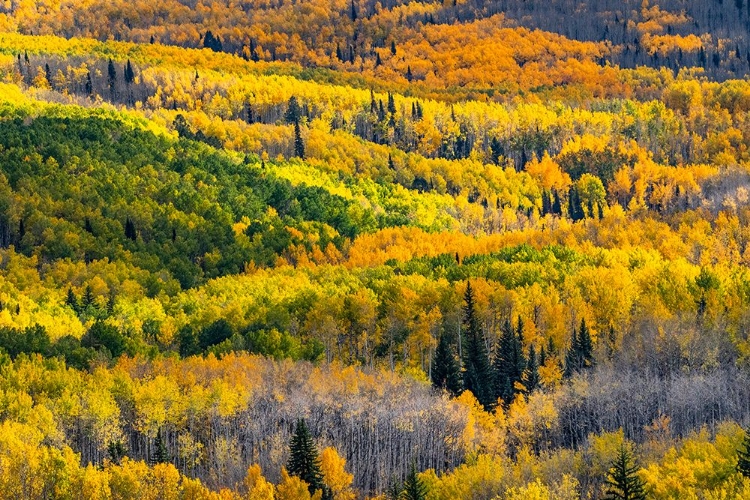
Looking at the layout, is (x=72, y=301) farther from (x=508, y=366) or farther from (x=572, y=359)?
(x=572, y=359)

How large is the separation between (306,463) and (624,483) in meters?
25.7

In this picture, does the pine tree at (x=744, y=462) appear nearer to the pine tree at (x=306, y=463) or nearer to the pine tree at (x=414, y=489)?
the pine tree at (x=414, y=489)

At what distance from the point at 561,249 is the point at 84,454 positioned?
90617mm

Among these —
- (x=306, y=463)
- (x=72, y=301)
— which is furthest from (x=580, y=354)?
(x=72, y=301)

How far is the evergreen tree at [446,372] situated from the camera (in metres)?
139

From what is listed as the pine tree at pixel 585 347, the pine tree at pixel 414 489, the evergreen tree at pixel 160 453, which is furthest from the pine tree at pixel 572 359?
the evergreen tree at pixel 160 453

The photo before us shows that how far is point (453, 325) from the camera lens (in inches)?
6196

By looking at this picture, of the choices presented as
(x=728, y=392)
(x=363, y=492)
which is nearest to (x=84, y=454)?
(x=363, y=492)

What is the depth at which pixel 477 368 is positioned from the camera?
143125 millimetres

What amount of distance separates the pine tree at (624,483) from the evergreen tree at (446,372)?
40.6 metres

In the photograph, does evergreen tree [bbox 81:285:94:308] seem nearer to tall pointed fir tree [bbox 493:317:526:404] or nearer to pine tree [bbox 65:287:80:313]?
pine tree [bbox 65:287:80:313]

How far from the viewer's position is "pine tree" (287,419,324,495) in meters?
110

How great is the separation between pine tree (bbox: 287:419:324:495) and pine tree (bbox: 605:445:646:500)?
73.1ft

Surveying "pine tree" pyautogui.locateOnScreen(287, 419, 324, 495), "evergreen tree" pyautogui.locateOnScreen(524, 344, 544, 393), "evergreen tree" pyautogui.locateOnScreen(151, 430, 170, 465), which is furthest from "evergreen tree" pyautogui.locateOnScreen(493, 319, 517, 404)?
"evergreen tree" pyautogui.locateOnScreen(151, 430, 170, 465)
